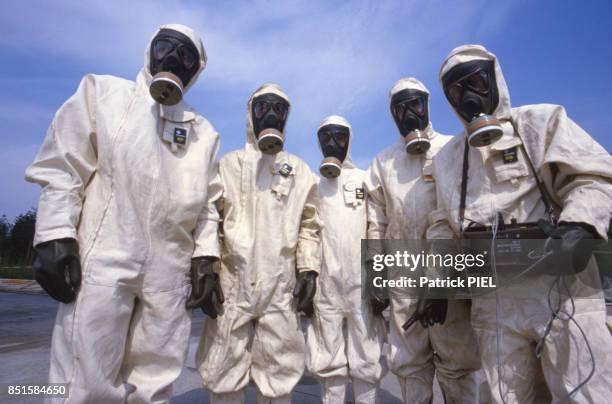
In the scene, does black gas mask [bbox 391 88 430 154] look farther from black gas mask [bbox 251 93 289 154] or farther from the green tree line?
the green tree line

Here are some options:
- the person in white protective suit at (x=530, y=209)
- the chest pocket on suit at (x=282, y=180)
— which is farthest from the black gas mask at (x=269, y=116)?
the person in white protective suit at (x=530, y=209)

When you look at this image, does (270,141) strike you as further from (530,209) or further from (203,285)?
(530,209)

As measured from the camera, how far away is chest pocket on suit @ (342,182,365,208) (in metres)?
3.11

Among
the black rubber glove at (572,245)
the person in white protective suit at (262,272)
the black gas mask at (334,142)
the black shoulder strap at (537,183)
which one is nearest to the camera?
the black rubber glove at (572,245)

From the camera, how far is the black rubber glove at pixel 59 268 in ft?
5.21

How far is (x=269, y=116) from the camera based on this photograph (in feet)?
8.61

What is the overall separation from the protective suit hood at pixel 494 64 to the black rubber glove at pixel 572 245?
0.72 meters

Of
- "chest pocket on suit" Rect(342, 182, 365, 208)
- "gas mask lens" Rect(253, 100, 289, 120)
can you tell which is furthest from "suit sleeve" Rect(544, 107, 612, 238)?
"gas mask lens" Rect(253, 100, 289, 120)

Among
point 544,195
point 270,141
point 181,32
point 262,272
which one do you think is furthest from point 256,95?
point 544,195

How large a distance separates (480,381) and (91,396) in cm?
264

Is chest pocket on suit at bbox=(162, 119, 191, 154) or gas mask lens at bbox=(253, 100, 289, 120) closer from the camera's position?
chest pocket on suit at bbox=(162, 119, 191, 154)

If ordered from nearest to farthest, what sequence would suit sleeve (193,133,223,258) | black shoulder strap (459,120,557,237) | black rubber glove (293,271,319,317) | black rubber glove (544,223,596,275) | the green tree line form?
black rubber glove (544,223,596,275) → black shoulder strap (459,120,557,237) → suit sleeve (193,133,223,258) → black rubber glove (293,271,319,317) → the green tree line

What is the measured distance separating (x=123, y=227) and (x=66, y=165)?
402 millimetres

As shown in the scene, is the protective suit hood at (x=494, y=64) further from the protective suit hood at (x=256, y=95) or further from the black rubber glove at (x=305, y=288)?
the black rubber glove at (x=305, y=288)
